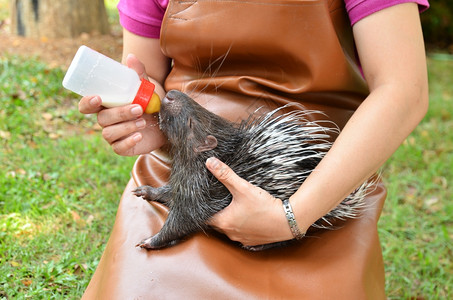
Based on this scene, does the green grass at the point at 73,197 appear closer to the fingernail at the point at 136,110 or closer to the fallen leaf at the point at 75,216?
the fallen leaf at the point at 75,216

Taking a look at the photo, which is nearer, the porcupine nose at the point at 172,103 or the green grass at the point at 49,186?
the porcupine nose at the point at 172,103

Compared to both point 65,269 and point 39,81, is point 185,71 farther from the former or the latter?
point 39,81

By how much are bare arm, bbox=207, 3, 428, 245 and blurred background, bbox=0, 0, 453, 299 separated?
95 cm

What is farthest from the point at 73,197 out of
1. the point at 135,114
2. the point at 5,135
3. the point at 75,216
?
the point at 135,114

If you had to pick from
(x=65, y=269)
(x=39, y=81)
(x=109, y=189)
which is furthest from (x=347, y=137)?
(x=39, y=81)

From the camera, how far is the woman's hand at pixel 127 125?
4.31 ft

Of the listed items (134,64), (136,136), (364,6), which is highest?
(364,6)

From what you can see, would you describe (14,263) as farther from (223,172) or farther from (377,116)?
(377,116)

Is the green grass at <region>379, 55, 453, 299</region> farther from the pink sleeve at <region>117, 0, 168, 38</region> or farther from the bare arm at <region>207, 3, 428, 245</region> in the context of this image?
the pink sleeve at <region>117, 0, 168, 38</region>

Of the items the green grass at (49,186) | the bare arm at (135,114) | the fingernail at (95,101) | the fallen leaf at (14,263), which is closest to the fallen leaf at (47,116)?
the green grass at (49,186)

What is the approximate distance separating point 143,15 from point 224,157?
55 centimetres

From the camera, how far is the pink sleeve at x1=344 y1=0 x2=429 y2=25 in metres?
1.28

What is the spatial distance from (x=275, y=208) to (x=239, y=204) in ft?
0.32

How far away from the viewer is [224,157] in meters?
1.51
